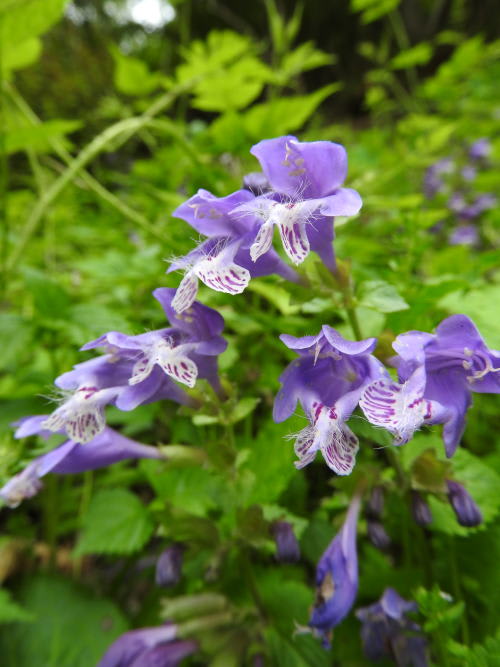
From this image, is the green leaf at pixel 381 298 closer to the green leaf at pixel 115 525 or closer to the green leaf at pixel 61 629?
the green leaf at pixel 115 525

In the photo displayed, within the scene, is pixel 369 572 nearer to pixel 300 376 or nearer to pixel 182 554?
pixel 182 554

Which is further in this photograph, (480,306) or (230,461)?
(480,306)

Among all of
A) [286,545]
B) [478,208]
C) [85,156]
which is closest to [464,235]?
[478,208]

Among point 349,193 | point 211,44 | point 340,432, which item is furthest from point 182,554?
point 211,44

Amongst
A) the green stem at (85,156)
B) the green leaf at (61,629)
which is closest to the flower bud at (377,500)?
the green leaf at (61,629)

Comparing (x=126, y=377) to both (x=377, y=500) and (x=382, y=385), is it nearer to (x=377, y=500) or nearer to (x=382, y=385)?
(x=382, y=385)

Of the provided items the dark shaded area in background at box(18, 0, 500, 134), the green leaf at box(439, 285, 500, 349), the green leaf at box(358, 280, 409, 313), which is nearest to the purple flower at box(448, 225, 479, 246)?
the green leaf at box(439, 285, 500, 349)
